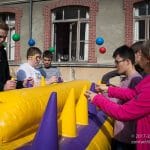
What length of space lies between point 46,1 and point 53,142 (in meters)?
13.2

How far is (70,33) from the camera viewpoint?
51.6ft

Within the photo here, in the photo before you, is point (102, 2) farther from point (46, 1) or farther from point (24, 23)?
point (24, 23)

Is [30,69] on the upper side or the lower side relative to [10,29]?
lower

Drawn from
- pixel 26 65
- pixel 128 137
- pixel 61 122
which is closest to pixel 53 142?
pixel 61 122

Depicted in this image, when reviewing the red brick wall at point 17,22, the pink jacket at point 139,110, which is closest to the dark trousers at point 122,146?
the pink jacket at point 139,110

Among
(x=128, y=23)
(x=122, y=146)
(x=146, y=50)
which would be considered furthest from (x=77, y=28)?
(x=146, y=50)

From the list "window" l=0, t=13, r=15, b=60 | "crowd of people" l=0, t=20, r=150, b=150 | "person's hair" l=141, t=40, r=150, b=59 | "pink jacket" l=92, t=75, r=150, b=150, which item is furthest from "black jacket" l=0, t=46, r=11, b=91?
"window" l=0, t=13, r=15, b=60

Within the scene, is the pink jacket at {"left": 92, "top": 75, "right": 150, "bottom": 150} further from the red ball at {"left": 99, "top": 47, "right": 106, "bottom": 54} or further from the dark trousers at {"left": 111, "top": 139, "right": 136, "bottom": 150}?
the red ball at {"left": 99, "top": 47, "right": 106, "bottom": 54}

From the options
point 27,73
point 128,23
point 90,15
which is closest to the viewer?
point 27,73

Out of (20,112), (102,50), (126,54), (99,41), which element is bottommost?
(20,112)

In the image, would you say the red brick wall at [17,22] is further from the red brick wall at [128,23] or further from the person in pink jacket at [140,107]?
the person in pink jacket at [140,107]

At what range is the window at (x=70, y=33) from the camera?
50.3 feet

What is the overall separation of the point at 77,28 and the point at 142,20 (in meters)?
2.36

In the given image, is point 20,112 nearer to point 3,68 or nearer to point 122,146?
point 122,146
